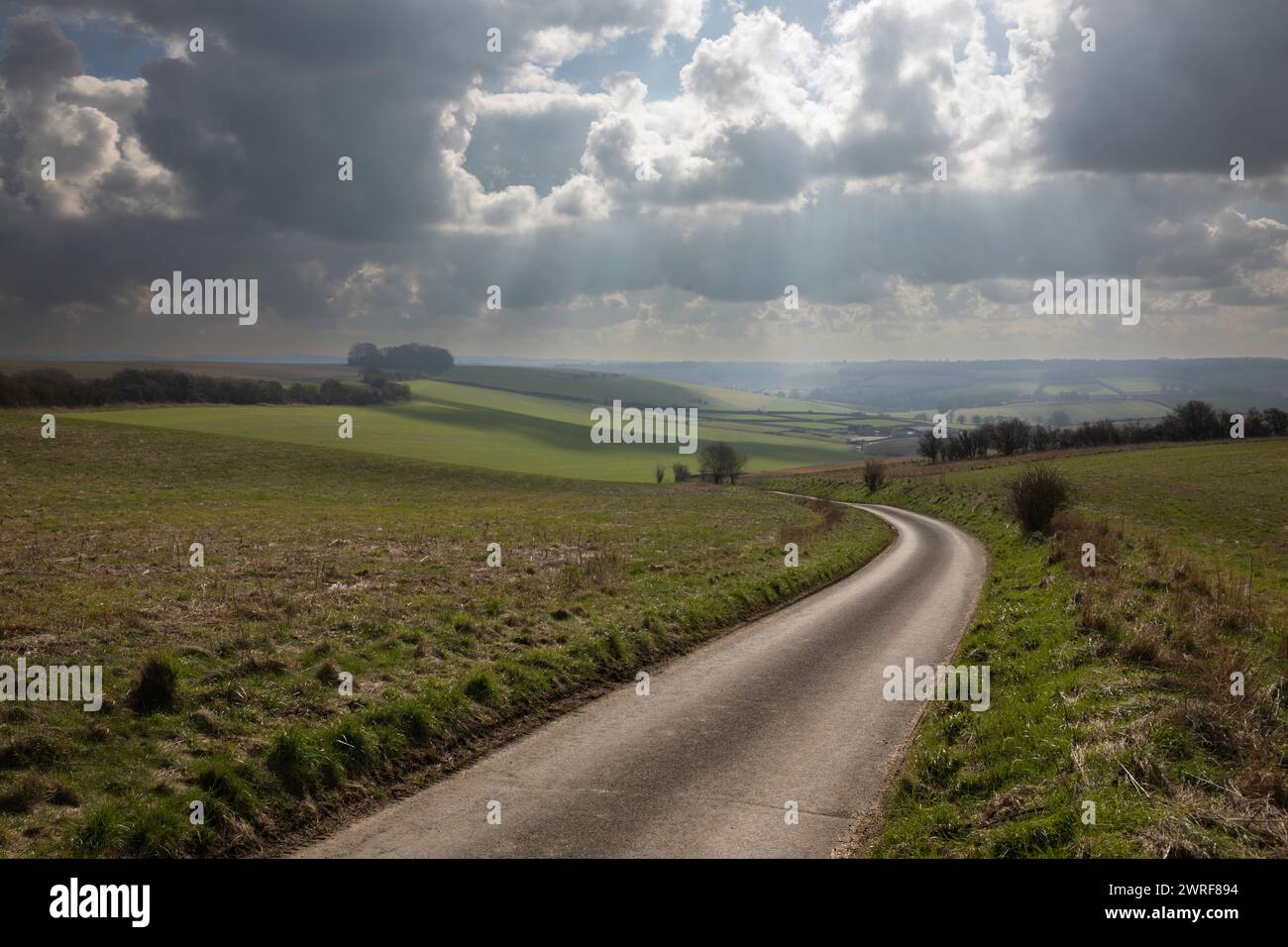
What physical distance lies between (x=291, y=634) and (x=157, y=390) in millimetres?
122829

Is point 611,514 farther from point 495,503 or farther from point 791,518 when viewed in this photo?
point 791,518

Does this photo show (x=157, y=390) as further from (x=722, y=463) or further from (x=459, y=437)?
(x=722, y=463)

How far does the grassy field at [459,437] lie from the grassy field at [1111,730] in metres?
68.4

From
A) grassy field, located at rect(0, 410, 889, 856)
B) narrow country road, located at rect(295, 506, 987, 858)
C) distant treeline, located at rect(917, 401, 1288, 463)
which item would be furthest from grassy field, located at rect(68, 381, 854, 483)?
narrow country road, located at rect(295, 506, 987, 858)

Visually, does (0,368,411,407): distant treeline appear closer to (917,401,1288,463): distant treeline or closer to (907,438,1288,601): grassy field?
(907,438,1288,601): grassy field

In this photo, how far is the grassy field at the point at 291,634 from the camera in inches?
372

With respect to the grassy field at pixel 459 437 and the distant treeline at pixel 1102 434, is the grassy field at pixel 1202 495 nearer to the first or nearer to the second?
the distant treeline at pixel 1102 434

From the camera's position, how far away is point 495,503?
50.2 metres

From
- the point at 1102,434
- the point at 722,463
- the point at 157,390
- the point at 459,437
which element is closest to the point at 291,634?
the point at 722,463

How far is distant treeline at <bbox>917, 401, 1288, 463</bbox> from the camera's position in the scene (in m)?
113

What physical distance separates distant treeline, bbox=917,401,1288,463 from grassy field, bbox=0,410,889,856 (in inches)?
3610

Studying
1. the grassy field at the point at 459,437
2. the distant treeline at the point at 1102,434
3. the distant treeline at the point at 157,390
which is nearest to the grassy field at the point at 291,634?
the grassy field at the point at 459,437

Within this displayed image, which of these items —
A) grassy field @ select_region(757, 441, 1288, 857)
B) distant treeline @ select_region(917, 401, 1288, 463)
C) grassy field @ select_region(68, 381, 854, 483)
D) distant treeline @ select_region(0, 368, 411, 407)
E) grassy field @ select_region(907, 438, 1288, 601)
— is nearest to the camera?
grassy field @ select_region(757, 441, 1288, 857)

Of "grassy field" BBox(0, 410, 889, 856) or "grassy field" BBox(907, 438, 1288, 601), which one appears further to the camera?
"grassy field" BBox(907, 438, 1288, 601)
